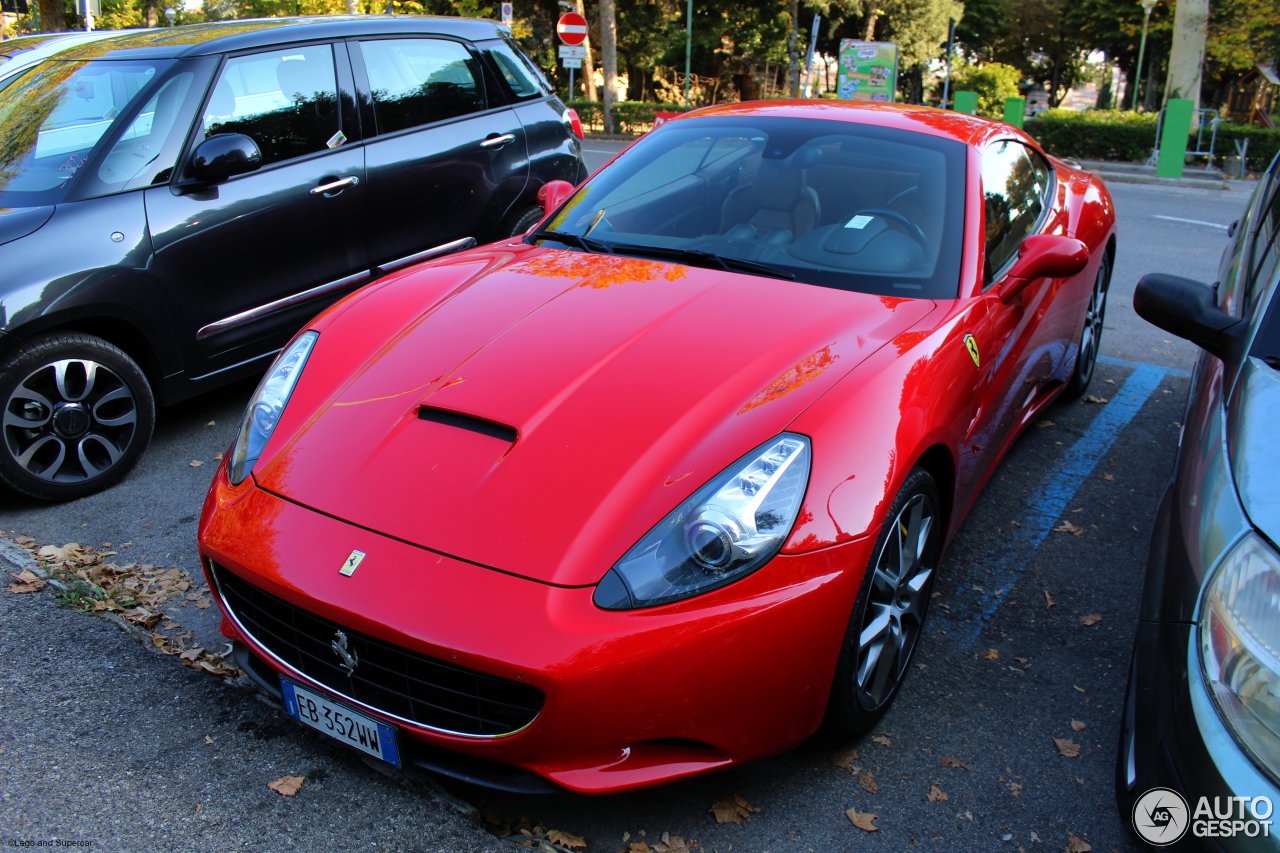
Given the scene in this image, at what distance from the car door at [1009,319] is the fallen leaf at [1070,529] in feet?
1.52

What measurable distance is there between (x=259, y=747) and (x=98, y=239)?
2325 millimetres

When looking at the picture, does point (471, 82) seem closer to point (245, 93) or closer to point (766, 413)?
point (245, 93)

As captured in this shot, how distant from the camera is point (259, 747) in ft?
8.50

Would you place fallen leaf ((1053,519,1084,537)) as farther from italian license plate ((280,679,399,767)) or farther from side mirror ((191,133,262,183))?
side mirror ((191,133,262,183))

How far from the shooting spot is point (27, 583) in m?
3.31

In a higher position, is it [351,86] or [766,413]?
[351,86]

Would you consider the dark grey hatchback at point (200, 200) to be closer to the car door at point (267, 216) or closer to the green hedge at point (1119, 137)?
the car door at point (267, 216)

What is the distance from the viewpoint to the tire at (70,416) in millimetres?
3752

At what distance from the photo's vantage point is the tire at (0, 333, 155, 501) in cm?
375

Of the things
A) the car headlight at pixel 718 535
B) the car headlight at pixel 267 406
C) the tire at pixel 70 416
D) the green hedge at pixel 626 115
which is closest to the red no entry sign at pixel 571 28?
the green hedge at pixel 626 115

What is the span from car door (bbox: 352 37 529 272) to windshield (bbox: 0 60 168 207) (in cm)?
108

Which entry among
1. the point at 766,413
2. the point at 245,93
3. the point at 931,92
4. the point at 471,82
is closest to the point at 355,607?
the point at 766,413

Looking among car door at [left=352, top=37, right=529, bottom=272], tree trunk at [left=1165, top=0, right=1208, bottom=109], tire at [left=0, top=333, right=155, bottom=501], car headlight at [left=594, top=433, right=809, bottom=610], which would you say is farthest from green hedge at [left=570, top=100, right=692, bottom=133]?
car headlight at [left=594, top=433, right=809, bottom=610]

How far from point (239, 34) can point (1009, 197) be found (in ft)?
11.4
